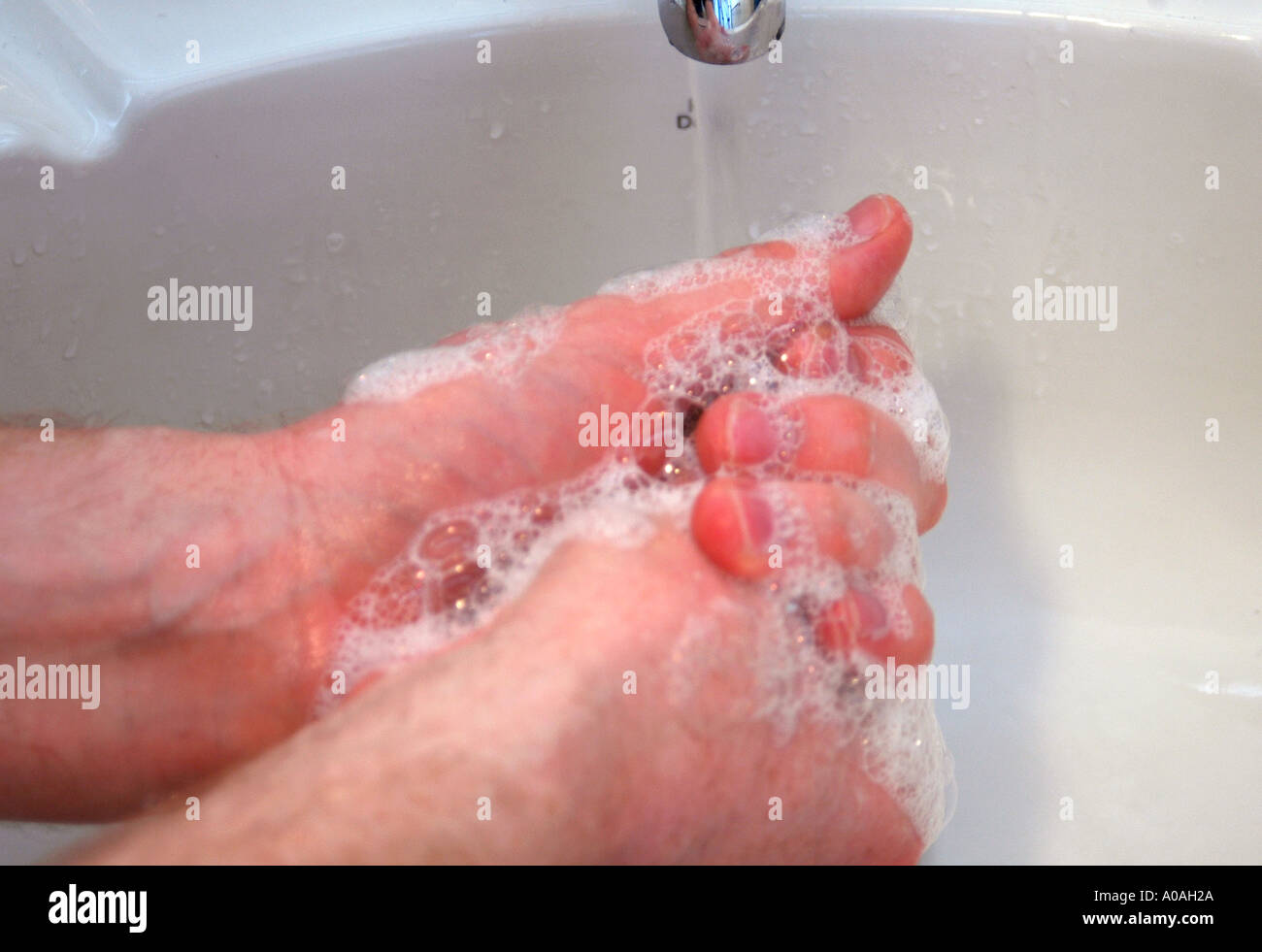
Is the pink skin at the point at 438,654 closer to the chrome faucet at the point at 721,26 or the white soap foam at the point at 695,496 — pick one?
the white soap foam at the point at 695,496

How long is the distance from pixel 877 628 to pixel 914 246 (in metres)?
0.36

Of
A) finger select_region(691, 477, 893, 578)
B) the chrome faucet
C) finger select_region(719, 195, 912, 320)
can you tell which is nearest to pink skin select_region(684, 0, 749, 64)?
the chrome faucet

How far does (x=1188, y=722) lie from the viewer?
84 centimetres

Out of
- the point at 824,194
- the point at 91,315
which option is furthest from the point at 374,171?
the point at 824,194

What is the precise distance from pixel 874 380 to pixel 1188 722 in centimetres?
42

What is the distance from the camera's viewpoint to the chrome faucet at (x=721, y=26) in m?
0.62

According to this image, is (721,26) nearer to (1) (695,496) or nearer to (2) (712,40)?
(2) (712,40)

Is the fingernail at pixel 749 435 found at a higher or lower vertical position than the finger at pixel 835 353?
lower

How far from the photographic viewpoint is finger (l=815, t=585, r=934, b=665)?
0.61 metres

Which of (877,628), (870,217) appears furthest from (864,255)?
(877,628)

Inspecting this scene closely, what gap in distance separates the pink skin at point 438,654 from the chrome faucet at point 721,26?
5.3 inches

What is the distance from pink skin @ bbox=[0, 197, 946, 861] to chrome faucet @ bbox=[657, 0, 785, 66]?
134 millimetres

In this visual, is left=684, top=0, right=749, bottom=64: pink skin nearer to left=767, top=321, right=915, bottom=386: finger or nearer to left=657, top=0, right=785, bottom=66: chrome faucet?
left=657, top=0, right=785, bottom=66: chrome faucet

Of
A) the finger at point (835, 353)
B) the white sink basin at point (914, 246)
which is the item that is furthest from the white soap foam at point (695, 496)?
the white sink basin at point (914, 246)
